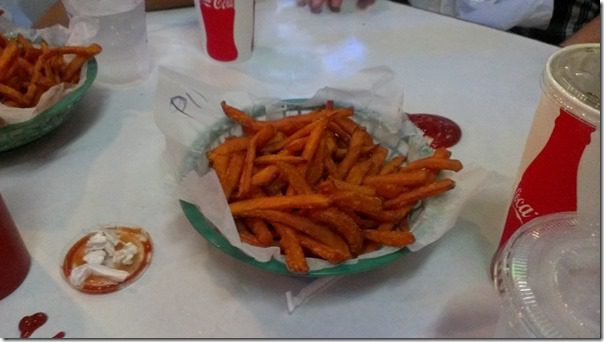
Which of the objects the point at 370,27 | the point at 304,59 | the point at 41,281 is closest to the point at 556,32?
the point at 370,27

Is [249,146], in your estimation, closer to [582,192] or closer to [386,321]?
[386,321]

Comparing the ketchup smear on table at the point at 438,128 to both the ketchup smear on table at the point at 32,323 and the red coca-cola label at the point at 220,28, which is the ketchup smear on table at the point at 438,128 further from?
the ketchup smear on table at the point at 32,323

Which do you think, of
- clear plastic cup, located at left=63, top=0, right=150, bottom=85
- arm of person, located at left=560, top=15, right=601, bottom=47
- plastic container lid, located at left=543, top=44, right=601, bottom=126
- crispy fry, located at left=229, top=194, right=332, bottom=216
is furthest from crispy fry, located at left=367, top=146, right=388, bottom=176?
arm of person, located at left=560, top=15, right=601, bottom=47

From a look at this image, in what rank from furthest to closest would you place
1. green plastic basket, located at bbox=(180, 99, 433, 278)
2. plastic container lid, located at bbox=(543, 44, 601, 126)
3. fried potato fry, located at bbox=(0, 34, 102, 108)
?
fried potato fry, located at bbox=(0, 34, 102, 108), green plastic basket, located at bbox=(180, 99, 433, 278), plastic container lid, located at bbox=(543, 44, 601, 126)

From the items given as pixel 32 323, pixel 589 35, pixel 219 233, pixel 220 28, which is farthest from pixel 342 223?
pixel 589 35

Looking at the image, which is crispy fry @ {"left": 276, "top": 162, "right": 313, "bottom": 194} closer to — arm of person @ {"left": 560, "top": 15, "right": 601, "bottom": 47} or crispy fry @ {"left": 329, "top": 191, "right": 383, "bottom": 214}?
crispy fry @ {"left": 329, "top": 191, "right": 383, "bottom": 214}

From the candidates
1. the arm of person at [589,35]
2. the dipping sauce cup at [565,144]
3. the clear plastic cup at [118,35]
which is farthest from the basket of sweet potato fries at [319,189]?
the arm of person at [589,35]
